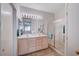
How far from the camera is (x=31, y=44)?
5.86 ft

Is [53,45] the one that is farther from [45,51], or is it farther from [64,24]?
[64,24]

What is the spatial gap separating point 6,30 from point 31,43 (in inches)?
19.2

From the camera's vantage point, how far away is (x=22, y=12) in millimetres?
1695

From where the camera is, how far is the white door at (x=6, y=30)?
1532mm

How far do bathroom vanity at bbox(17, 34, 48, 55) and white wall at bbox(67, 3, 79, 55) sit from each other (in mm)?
422

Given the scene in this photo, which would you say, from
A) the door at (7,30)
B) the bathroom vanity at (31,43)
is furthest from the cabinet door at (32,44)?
the door at (7,30)

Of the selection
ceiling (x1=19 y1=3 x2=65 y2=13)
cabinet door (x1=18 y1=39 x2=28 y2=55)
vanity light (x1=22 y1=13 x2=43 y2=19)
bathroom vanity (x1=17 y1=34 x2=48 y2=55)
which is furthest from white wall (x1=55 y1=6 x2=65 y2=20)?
cabinet door (x1=18 y1=39 x2=28 y2=55)

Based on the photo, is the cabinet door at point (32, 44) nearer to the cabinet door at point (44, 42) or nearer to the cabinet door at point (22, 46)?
the cabinet door at point (22, 46)

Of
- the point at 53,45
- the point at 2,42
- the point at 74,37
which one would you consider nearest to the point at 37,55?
the point at 53,45

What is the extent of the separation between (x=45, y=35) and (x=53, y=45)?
0.79 ft

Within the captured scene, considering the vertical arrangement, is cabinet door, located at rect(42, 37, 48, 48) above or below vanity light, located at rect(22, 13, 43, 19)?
below

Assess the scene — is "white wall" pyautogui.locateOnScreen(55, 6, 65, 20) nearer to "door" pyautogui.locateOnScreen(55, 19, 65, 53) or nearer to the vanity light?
"door" pyautogui.locateOnScreen(55, 19, 65, 53)

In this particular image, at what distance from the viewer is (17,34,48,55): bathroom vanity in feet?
5.69

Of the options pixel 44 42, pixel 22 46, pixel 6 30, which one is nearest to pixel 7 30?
pixel 6 30
